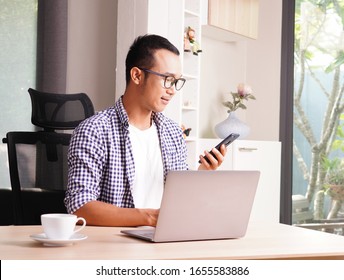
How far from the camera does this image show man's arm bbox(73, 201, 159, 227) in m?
2.05

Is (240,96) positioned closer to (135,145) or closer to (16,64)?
(16,64)

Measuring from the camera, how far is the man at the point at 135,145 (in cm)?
225

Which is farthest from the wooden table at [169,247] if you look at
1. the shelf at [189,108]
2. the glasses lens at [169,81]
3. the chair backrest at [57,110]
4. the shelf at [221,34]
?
the shelf at [221,34]

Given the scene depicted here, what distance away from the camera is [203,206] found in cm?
180

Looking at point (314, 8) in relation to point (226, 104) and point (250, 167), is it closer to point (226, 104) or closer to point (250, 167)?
point (226, 104)

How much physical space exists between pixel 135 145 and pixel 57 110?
501 millimetres

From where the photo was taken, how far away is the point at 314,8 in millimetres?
5430

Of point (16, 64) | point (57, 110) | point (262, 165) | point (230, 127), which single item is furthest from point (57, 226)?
point (262, 165)

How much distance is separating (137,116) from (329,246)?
1017mm

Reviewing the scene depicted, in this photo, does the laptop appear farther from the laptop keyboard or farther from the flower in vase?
the flower in vase

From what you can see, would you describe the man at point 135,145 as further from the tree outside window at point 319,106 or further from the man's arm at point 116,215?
the tree outside window at point 319,106
